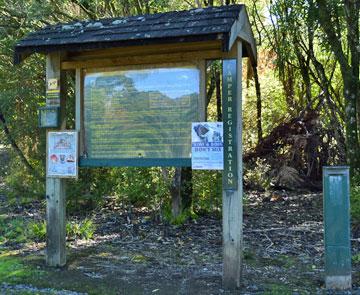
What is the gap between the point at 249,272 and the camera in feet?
23.1

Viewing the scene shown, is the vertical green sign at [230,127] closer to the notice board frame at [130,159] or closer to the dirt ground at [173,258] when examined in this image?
the notice board frame at [130,159]

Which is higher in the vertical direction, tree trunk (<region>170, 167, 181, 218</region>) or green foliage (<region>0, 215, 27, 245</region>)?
tree trunk (<region>170, 167, 181, 218</region>)

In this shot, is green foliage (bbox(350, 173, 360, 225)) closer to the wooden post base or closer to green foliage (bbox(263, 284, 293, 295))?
green foliage (bbox(263, 284, 293, 295))

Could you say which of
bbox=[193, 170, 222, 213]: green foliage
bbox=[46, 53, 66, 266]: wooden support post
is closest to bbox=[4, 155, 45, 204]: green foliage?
bbox=[193, 170, 222, 213]: green foliage

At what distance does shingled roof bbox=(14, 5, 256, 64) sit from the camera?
6066 millimetres

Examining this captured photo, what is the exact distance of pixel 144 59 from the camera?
6883 mm

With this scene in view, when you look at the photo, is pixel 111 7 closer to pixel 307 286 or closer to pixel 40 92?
pixel 40 92

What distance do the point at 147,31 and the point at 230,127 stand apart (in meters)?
1.58

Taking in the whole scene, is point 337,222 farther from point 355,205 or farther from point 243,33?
point 355,205

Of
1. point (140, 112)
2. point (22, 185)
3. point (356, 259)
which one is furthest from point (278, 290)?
point (22, 185)

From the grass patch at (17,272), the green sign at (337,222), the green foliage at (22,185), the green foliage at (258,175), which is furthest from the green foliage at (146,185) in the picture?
the green foliage at (258,175)

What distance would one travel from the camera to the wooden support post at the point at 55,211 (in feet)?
23.7

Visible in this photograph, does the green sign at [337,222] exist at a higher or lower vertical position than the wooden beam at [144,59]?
lower

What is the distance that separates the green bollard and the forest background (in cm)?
351
